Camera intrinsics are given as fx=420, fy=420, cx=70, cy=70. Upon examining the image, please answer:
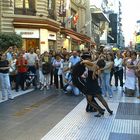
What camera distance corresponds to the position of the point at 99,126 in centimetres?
1020

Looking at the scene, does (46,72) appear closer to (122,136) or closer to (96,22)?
(122,136)

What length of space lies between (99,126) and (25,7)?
2348 centimetres

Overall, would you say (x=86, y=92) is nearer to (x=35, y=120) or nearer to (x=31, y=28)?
(x=35, y=120)

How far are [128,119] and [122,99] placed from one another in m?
4.06

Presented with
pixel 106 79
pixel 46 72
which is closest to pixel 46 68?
pixel 46 72

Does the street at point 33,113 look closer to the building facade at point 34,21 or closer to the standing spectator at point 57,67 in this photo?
Result: the standing spectator at point 57,67

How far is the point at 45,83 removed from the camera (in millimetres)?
18641

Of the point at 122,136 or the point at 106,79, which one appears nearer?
the point at 122,136

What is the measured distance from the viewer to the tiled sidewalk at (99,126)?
9133 millimetres

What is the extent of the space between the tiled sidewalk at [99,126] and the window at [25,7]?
20.2 metres

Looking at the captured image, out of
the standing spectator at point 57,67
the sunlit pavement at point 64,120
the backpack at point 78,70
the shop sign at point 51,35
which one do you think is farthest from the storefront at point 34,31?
the backpack at point 78,70

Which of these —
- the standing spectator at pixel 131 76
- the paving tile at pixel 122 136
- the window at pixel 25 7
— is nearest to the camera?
the paving tile at pixel 122 136

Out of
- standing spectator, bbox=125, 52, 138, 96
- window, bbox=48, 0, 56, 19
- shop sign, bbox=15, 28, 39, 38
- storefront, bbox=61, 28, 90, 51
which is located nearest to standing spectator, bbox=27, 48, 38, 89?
standing spectator, bbox=125, 52, 138, 96

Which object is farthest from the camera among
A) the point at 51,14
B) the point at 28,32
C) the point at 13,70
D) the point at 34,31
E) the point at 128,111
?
the point at 51,14
